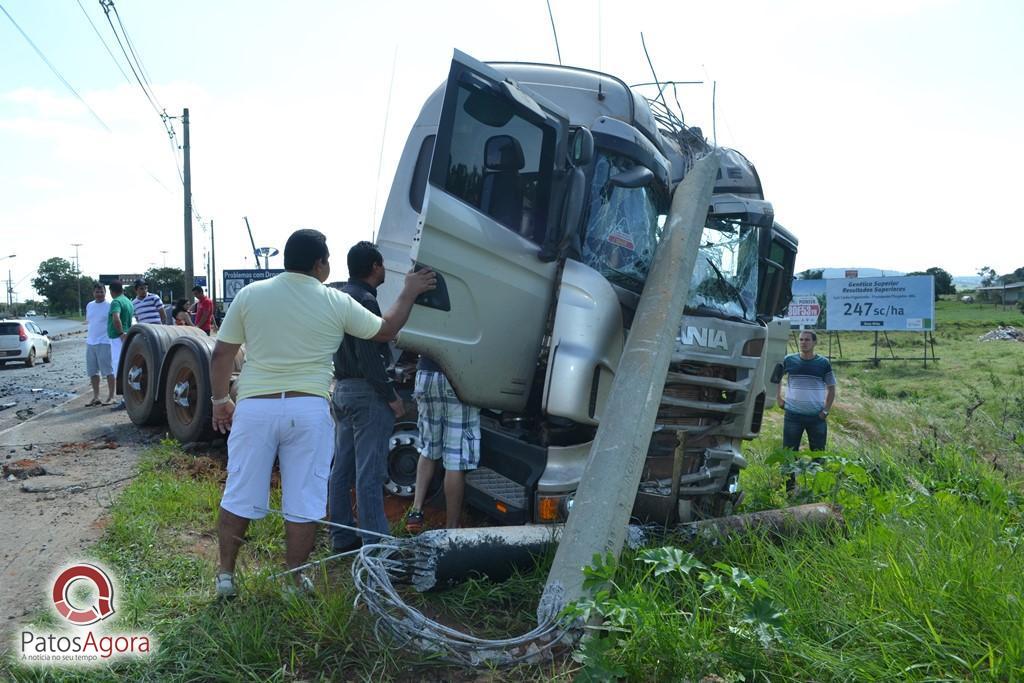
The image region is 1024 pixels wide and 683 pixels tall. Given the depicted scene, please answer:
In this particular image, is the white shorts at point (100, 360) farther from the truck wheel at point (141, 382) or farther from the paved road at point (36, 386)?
the truck wheel at point (141, 382)

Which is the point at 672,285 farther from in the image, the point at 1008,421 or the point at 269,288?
the point at 1008,421

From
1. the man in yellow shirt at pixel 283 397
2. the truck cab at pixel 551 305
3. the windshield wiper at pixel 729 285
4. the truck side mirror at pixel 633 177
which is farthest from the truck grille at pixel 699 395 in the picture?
the man in yellow shirt at pixel 283 397

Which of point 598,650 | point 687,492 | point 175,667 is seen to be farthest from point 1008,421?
point 175,667

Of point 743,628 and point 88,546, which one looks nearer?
point 743,628

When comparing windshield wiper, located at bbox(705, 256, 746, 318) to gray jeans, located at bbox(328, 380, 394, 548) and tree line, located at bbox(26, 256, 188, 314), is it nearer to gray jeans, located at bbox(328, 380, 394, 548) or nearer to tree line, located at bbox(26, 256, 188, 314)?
gray jeans, located at bbox(328, 380, 394, 548)

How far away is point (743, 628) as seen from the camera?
313 cm

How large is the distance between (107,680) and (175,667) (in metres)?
0.24

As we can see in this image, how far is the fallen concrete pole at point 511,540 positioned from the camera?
397 cm

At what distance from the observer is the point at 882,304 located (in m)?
25.2

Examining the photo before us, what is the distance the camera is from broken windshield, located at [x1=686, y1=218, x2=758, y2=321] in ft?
18.1

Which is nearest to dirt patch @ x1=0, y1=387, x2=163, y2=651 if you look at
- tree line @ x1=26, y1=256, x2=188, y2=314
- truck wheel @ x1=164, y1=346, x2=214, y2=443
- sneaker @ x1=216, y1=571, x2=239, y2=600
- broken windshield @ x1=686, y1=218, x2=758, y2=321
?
truck wheel @ x1=164, y1=346, x2=214, y2=443

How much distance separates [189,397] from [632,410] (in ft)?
16.6

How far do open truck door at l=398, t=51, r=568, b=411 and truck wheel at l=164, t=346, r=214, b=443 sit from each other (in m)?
3.56

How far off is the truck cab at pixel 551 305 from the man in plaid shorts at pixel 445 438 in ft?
0.40
